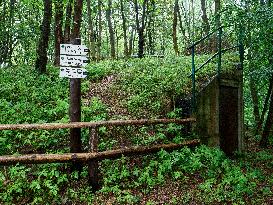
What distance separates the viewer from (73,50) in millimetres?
7359

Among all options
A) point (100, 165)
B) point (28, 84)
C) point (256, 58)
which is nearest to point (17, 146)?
point (100, 165)

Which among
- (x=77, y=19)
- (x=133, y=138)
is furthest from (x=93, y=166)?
(x=77, y=19)

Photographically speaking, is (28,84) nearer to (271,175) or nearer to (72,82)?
(72,82)

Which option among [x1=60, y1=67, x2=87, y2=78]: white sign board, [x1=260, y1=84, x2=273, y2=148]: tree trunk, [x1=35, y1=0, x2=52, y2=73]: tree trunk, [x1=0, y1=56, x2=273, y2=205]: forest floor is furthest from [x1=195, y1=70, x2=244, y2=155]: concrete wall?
[x1=35, y1=0, x2=52, y2=73]: tree trunk

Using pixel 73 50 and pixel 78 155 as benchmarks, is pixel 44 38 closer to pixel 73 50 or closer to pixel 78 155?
pixel 73 50

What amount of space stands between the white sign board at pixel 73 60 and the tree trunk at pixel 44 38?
7731 millimetres

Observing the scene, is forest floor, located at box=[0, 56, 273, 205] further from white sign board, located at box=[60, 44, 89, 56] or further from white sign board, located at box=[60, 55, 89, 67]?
white sign board, located at box=[60, 44, 89, 56]

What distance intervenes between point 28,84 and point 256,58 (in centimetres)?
871

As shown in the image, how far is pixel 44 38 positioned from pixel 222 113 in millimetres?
7834

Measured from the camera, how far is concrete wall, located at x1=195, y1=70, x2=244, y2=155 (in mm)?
10602

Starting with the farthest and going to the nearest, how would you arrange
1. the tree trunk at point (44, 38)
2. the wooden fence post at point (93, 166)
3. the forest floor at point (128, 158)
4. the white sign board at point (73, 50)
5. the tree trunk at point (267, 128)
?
the tree trunk at point (44, 38) → the tree trunk at point (267, 128) → the wooden fence post at point (93, 166) → the forest floor at point (128, 158) → the white sign board at point (73, 50)

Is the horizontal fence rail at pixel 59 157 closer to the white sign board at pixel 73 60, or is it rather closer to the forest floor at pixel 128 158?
the forest floor at pixel 128 158

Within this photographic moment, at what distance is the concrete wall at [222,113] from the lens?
10.6 meters

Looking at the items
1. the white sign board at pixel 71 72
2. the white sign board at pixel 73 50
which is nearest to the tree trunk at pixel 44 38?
the white sign board at pixel 73 50
